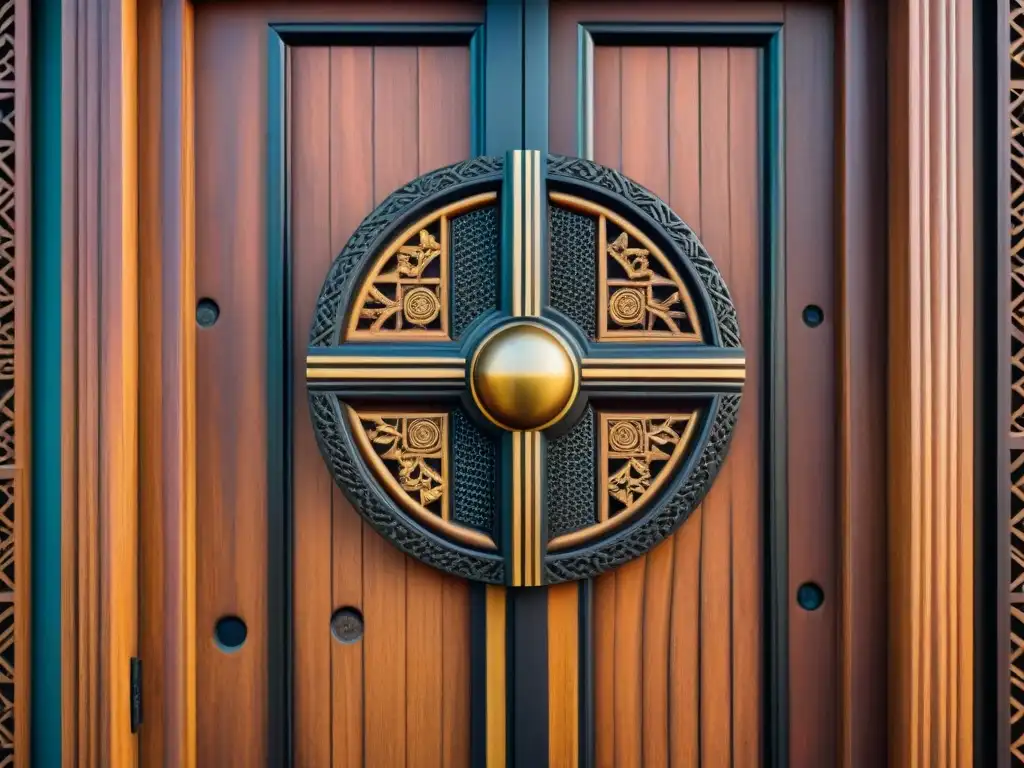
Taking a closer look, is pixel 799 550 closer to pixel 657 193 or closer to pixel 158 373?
pixel 657 193

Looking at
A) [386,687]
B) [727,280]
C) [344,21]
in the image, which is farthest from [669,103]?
[386,687]

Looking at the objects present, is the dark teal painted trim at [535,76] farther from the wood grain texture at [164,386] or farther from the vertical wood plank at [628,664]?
the vertical wood plank at [628,664]

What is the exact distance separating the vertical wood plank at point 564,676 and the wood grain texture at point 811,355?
0.28 m

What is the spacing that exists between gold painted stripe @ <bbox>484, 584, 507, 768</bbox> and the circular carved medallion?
0.04 m

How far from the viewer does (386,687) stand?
972mm

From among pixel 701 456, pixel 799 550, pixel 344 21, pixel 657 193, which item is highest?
pixel 344 21

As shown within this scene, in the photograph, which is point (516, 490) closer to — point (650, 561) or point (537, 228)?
point (650, 561)

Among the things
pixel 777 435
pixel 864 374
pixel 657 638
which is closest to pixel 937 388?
pixel 864 374

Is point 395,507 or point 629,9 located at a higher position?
point 629,9

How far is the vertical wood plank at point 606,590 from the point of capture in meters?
0.98

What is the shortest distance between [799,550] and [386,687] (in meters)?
0.57

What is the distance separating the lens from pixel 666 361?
0.93 m

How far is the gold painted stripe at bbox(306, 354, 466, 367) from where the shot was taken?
0.92 m

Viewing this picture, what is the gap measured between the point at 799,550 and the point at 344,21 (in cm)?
91
